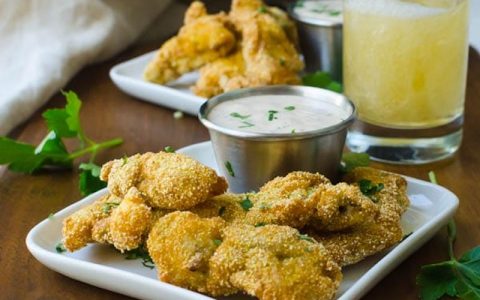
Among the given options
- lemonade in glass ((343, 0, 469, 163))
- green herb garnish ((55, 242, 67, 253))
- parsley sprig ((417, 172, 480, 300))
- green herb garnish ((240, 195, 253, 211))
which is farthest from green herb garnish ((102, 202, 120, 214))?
lemonade in glass ((343, 0, 469, 163))

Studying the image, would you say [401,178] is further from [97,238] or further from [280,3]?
[280,3]

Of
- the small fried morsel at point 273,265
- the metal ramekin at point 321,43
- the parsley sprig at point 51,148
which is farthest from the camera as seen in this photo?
the metal ramekin at point 321,43

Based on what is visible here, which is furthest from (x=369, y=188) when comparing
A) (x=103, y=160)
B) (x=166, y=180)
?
(x=103, y=160)

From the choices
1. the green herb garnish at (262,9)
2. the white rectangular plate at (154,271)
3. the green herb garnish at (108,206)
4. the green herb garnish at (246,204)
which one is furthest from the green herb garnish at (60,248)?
the green herb garnish at (262,9)

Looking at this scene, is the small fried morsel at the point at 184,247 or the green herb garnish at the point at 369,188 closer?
the small fried morsel at the point at 184,247

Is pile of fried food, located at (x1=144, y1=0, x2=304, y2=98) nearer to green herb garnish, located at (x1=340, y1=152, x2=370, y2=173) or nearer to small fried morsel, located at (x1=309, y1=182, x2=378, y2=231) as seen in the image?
green herb garnish, located at (x1=340, y1=152, x2=370, y2=173)

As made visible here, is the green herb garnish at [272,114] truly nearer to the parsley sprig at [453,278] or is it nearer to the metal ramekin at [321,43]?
the parsley sprig at [453,278]
